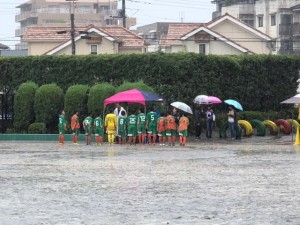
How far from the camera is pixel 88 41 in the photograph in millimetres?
62312

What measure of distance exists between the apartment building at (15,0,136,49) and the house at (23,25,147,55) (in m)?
51.9

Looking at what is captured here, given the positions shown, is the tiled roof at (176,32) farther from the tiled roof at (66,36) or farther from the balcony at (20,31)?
the balcony at (20,31)

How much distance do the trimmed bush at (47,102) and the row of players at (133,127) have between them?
350 cm

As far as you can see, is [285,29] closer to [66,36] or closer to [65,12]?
[66,36]

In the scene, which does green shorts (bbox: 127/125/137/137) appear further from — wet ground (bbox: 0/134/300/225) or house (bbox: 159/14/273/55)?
house (bbox: 159/14/273/55)

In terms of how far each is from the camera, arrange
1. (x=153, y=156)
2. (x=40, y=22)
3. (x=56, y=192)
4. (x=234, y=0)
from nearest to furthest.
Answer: (x=56, y=192) < (x=153, y=156) < (x=234, y=0) < (x=40, y=22)

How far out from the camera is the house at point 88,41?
61.3 metres

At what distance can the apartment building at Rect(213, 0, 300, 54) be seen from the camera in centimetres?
7450

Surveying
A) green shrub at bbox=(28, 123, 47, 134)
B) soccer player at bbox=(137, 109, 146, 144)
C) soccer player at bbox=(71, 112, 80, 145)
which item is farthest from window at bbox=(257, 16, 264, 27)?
soccer player at bbox=(137, 109, 146, 144)

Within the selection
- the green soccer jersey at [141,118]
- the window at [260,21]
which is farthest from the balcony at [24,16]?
the green soccer jersey at [141,118]

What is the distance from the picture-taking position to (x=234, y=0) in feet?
307

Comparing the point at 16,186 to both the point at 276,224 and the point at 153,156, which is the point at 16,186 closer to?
the point at 276,224

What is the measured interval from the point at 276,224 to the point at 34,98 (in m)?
28.0

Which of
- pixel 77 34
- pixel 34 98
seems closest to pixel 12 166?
pixel 34 98
